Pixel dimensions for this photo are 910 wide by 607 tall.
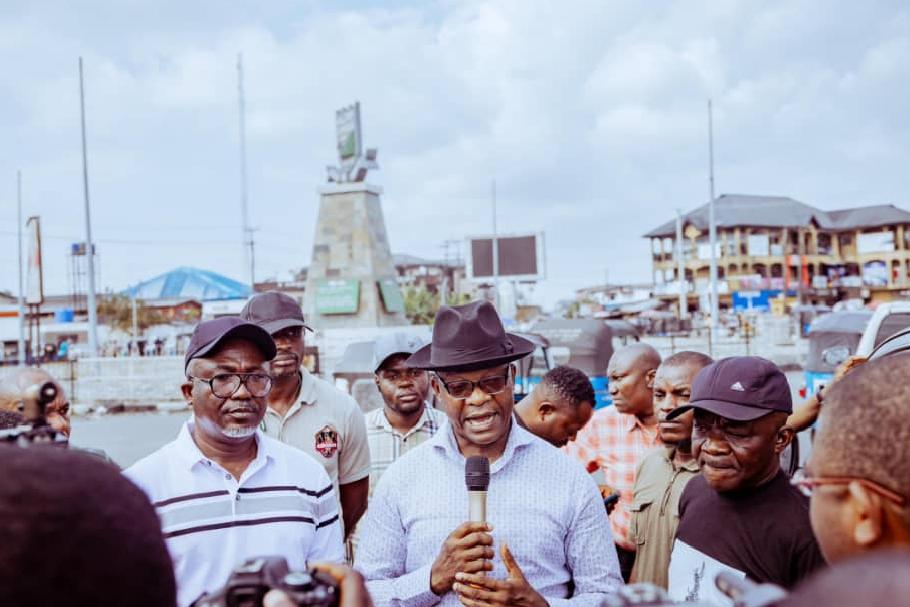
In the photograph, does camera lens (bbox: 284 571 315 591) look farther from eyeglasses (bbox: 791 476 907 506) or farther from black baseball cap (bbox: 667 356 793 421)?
black baseball cap (bbox: 667 356 793 421)

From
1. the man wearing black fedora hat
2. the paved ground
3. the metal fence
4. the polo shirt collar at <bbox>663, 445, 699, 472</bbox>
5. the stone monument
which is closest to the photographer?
the man wearing black fedora hat

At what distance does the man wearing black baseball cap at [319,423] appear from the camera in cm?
417

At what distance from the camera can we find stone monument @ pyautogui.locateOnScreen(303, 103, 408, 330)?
77.2 ft

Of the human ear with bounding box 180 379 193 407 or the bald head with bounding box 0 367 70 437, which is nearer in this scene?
the human ear with bounding box 180 379 193 407

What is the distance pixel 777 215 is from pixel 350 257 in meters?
54.1

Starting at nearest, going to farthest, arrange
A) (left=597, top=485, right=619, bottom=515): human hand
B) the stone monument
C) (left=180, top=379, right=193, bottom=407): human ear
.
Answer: (left=180, top=379, right=193, bottom=407): human ear → (left=597, top=485, right=619, bottom=515): human hand → the stone monument

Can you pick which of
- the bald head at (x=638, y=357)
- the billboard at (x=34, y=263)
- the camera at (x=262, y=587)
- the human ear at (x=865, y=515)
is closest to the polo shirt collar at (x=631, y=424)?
the bald head at (x=638, y=357)

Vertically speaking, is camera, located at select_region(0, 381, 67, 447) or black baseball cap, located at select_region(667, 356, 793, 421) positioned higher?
camera, located at select_region(0, 381, 67, 447)

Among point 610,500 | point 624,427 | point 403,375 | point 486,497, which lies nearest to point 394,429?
point 403,375

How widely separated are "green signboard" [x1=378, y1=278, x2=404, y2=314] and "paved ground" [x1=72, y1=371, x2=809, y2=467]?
256 inches

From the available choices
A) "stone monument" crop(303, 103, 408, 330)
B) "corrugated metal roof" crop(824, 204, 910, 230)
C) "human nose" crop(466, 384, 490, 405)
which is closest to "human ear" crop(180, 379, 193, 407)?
"human nose" crop(466, 384, 490, 405)

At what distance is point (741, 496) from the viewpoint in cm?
261

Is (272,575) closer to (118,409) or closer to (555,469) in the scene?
(555,469)

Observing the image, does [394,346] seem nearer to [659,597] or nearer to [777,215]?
[659,597]
